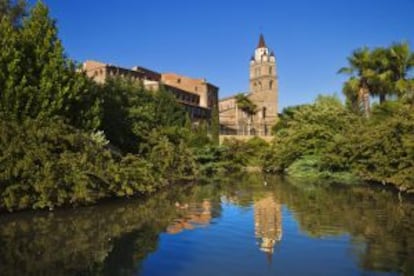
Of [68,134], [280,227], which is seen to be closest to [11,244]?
[280,227]

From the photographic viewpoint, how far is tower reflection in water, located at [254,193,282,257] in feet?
42.7

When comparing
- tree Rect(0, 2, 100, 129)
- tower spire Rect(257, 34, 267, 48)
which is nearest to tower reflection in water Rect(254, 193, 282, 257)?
tree Rect(0, 2, 100, 129)

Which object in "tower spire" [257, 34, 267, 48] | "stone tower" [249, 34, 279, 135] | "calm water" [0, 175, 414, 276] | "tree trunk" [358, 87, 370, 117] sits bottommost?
"calm water" [0, 175, 414, 276]

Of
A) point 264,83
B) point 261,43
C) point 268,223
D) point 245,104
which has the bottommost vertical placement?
point 268,223

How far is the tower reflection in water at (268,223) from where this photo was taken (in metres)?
13.0

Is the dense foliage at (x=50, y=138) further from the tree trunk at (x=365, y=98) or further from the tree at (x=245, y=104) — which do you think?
the tree at (x=245, y=104)

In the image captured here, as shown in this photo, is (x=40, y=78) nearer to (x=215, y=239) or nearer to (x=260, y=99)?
(x=215, y=239)

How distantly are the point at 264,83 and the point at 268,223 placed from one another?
9553cm

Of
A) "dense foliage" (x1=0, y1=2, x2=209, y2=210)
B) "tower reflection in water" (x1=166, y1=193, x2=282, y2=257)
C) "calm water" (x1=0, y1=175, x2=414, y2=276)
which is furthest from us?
"dense foliage" (x1=0, y1=2, x2=209, y2=210)

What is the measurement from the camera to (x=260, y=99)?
110 meters

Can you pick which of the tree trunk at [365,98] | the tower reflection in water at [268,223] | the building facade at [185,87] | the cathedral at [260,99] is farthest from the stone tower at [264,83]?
the tower reflection in water at [268,223]

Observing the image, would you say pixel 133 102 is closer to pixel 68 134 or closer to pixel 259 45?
pixel 68 134

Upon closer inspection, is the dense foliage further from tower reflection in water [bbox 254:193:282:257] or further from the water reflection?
tower reflection in water [bbox 254:193:282:257]

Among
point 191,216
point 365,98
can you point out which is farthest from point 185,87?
point 191,216
